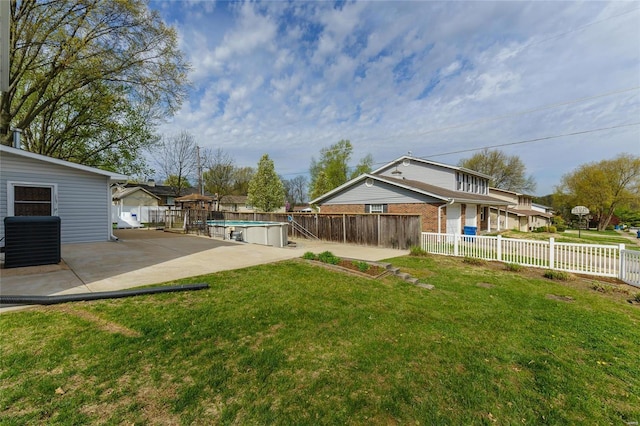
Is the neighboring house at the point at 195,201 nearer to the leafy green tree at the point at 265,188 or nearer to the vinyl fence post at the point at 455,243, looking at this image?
the vinyl fence post at the point at 455,243

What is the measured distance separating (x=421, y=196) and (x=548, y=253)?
7428mm

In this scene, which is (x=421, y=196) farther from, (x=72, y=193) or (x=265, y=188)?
(x=265, y=188)

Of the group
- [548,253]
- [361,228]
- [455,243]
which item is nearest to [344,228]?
[361,228]

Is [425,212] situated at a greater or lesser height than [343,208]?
lesser

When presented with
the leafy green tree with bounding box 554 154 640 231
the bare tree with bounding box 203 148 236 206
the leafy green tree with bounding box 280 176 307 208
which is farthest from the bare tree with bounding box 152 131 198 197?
the leafy green tree with bounding box 554 154 640 231

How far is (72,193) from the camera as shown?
10.0 m

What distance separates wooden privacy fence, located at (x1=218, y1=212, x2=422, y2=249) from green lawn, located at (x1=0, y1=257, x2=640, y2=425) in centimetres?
680

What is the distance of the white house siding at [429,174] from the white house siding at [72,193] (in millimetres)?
19764

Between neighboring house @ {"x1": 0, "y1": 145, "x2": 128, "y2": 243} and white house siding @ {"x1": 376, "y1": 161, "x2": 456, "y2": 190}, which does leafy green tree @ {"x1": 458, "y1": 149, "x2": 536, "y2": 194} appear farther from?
neighboring house @ {"x1": 0, "y1": 145, "x2": 128, "y2": 243}

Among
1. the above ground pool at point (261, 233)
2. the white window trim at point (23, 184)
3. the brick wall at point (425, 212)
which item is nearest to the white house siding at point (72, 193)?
the white window trim at point (23, 184)

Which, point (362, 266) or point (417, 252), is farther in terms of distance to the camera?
point (417, 252)

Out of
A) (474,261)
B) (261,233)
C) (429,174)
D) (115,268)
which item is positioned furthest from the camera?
(429,174)

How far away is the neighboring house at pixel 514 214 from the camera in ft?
86.4

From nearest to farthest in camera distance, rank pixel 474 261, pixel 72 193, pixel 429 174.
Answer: pixel 474 261, pixel 72 193, pixel 429 174
